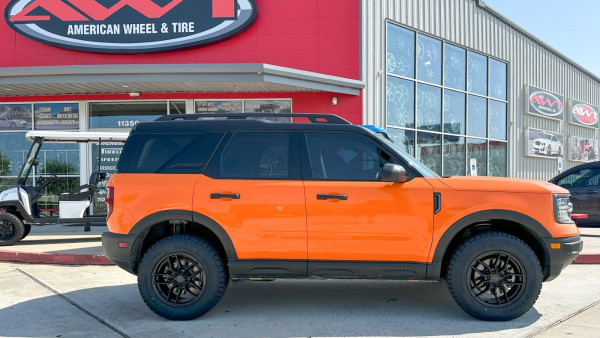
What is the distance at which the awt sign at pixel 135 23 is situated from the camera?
13078mm

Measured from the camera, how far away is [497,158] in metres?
19.3

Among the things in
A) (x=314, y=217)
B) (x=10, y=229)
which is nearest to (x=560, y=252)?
(x=314, y=217)

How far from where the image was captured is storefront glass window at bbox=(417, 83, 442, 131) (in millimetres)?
15674

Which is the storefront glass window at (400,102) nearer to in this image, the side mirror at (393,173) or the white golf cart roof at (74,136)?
the white golf cart roof at (74,136)

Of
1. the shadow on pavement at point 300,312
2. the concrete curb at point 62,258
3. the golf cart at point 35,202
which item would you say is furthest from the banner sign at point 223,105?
the shadow on pavement at point 300,312

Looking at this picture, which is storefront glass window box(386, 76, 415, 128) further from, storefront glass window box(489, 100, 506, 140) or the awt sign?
storefront glass window box(489, 100, 506, 140)

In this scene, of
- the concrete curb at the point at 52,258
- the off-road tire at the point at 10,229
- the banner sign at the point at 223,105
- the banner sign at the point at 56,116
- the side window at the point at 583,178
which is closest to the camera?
the concrete curb at the point at 52,258

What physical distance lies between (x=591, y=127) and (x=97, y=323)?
2808cm

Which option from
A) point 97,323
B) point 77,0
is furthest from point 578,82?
point 97,323

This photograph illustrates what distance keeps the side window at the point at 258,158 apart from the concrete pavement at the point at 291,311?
4.59ft

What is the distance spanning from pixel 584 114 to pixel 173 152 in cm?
2636

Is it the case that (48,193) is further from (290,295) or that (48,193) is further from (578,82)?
(578,82)

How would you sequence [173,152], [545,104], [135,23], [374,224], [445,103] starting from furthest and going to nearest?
[545,104], [445,103], [135,23], [173,152], [374,224]

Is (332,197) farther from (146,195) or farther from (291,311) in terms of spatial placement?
(146,195)
